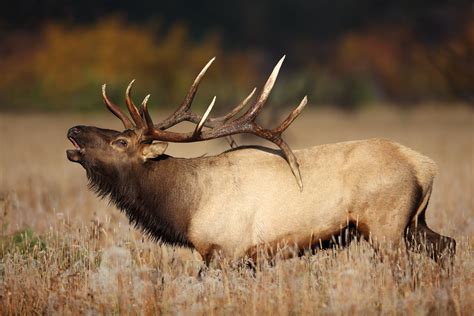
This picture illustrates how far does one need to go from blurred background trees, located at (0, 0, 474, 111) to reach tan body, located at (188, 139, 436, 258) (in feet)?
30.3

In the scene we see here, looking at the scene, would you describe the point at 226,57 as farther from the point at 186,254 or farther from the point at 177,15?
the point at 186,254

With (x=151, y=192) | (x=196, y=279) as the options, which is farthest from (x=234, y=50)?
(x=196, y=279)

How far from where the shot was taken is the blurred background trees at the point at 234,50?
36.0 m

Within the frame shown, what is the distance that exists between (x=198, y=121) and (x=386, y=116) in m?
29.8

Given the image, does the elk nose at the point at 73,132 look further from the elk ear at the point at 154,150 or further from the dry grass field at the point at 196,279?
the dry grass field at the point at 196,279

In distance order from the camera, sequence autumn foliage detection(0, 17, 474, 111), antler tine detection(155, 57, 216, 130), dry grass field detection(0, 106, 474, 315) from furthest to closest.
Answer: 1. autumn foliage detection(0, 17, 474, 111)
2. antler tine detection(155, 57, 216, 130)
3. dry grass field detection(0, 106, 474, 315)

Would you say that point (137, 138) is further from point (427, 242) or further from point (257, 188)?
point (427, 242)

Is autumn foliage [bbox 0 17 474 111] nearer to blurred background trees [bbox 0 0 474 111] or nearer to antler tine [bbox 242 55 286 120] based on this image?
blurred background trees [bbox 0 0 474 111]

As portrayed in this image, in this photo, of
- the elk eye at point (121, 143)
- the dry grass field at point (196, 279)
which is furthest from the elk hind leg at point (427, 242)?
the elk eye at point (121, 143)

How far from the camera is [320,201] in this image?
24.3 feet

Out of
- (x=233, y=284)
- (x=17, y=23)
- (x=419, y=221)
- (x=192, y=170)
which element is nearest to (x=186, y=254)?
(x=192, y=170)

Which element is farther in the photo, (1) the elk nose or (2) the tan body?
(1) the elk nose

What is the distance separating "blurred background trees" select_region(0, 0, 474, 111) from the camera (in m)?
36.0

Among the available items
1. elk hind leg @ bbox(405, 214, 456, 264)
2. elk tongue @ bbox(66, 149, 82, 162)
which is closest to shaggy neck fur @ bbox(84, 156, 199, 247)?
elk tongue @ bbox(66, 149, 82, 162)
